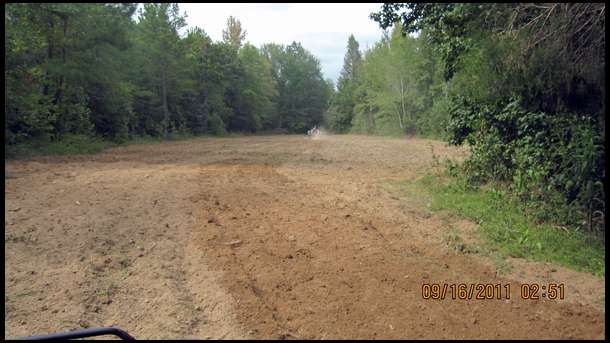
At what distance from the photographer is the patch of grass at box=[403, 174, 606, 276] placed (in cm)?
530

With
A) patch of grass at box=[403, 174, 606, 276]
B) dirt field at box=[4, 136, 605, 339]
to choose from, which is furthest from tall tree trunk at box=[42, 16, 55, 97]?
patch of grass at box=[403, 174, 606, 276]

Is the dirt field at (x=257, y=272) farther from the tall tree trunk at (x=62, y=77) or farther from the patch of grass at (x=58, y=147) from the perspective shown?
the tall tree trunk at (x=62, y=77)

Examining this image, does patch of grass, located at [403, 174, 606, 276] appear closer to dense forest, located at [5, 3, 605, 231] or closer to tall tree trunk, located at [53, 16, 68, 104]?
dense forest, located at [5, 3, 605, 231]

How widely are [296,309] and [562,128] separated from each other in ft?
16.6

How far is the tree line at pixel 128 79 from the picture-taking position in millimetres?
17156

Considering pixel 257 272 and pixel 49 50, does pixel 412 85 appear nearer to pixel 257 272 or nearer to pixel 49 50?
pixel 49 50

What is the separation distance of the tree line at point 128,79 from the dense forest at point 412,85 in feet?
0.30

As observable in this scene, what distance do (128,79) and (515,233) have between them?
35624 mm

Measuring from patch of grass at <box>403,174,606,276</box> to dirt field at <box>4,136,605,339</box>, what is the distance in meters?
0.35

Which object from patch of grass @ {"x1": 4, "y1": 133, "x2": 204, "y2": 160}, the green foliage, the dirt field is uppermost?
the green foliage

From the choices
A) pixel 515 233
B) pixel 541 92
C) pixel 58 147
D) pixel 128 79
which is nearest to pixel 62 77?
pixel 58 147

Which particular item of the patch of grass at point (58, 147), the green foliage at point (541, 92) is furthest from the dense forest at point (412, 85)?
the patch of grass at point (58, 147)

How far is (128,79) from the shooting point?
36375 millimetres

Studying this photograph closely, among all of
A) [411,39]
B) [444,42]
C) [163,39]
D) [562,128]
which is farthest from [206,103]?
[562,128]
